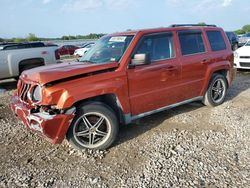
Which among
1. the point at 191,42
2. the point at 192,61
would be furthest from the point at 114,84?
the point at 191,42

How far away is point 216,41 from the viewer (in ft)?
19.5

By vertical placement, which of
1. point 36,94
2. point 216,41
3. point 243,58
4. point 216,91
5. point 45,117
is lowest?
point 216,91

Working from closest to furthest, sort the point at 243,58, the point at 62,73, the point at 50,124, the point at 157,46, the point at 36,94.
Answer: the point at 50,124 < the point at 62,73 < the point at 36,94 < the point at 157,46 < the point at 243,58

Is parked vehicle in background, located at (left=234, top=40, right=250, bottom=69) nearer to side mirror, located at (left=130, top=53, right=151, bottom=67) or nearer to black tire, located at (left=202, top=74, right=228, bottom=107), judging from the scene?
black tire, located at (left=202, top=74, right=228, bottom=107)

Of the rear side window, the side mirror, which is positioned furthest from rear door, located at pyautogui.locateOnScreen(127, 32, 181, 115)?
the rear side window

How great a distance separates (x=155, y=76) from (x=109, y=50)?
93 centimetres

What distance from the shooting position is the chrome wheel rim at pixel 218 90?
611cm

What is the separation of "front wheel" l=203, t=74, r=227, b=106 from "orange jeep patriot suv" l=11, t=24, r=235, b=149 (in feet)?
0.75

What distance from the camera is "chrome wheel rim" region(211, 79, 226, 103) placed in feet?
20.0

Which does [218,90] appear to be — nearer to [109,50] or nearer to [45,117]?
[109,50]

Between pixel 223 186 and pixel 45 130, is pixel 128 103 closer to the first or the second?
pixel 45 130

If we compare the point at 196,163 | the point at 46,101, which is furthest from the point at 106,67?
the point at 196,163

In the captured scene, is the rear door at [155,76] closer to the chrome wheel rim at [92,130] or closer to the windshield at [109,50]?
the windshield at [109,50]

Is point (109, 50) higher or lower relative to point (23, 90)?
higher
